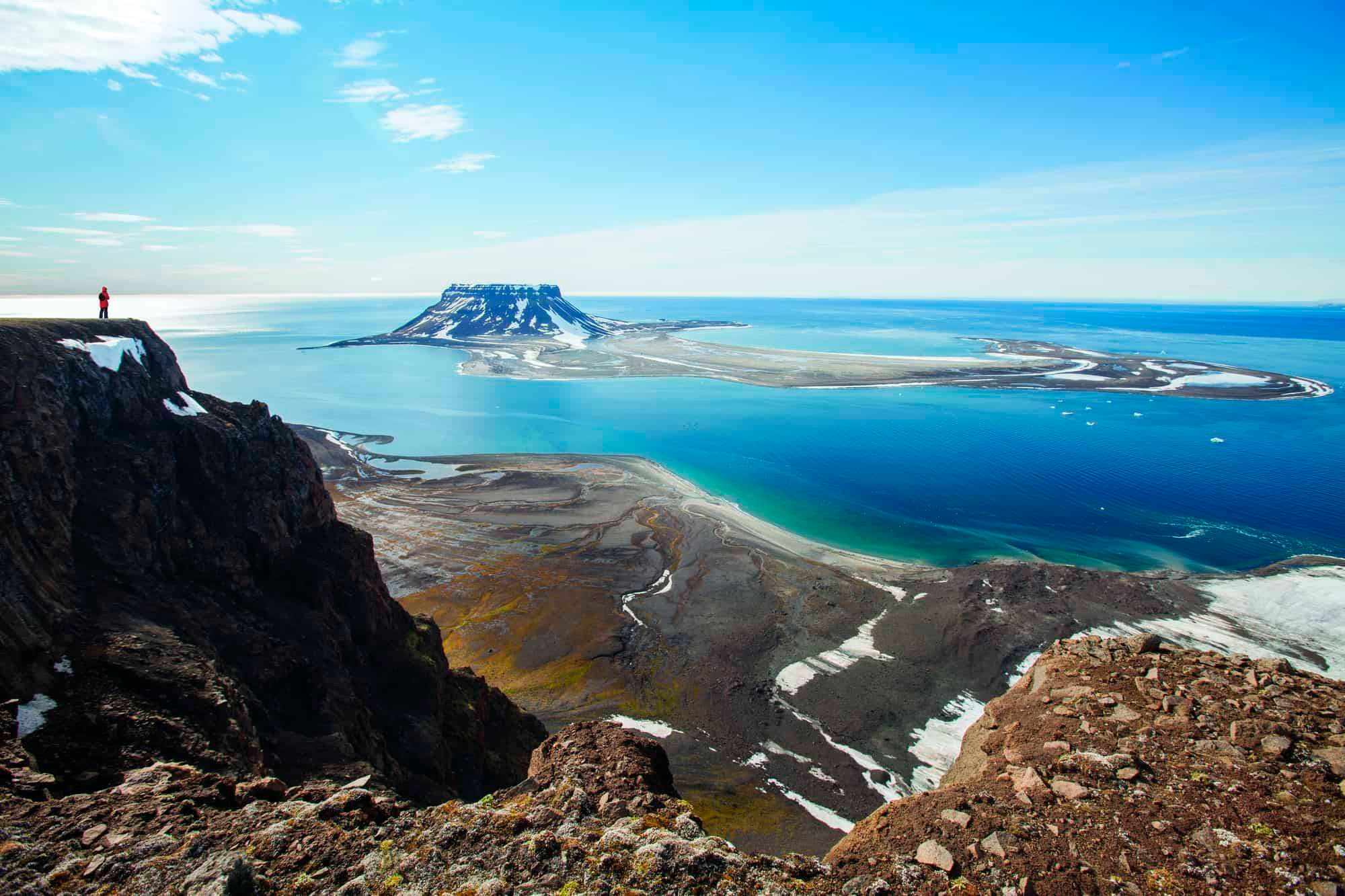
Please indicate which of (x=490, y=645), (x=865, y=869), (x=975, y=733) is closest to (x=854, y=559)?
(x=490, y=645)

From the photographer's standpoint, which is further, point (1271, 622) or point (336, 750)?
point (1271, 622)

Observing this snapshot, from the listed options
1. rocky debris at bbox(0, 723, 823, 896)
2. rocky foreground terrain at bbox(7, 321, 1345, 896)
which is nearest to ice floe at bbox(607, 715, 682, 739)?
rocky foreground terrain at bbox(7, 321, 1345, 896)

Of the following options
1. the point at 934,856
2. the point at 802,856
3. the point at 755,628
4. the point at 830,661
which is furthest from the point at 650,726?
the point at 934,856

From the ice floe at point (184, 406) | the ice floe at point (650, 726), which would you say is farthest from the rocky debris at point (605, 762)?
the ice floe at point (184, 406)

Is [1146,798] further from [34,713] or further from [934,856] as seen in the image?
[34,713]

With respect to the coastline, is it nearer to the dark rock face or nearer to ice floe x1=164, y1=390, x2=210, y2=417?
the dark rock face

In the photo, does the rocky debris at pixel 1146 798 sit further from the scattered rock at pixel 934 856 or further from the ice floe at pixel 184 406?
the ice floe at pixel 184 406

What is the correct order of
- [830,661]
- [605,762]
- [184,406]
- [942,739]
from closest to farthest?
1. [605,762]
2. [184,406]
3. [942,739]
4. [830,661]

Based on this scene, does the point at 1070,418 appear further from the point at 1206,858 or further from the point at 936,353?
the point at 1206,858
